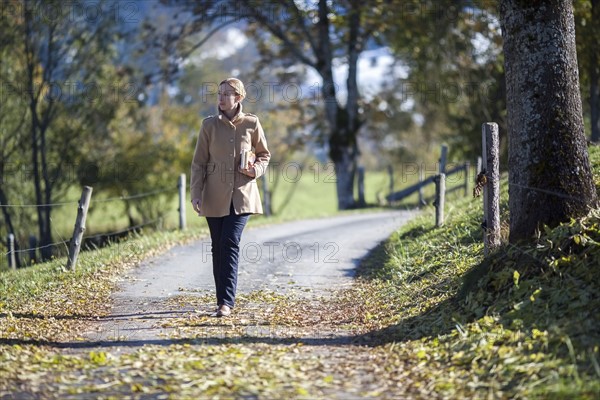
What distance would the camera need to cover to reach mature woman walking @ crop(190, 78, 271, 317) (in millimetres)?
8227

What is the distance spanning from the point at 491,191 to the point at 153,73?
21.2 m

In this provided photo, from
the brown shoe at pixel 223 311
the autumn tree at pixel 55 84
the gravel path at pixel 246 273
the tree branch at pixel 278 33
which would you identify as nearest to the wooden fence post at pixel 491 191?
the gravel path at pixel 246 273

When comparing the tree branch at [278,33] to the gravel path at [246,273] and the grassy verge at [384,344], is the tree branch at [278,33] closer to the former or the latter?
the gravel path at [246,273]

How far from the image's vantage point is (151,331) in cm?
771

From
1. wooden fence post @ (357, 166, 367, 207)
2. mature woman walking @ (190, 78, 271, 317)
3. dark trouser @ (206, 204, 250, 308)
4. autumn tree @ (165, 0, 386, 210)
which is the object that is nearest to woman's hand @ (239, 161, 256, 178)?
mature woman walking @ (190, 78, 271, 317)

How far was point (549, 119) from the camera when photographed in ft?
26.2

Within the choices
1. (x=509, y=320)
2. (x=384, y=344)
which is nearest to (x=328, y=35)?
(x=384, y=344)

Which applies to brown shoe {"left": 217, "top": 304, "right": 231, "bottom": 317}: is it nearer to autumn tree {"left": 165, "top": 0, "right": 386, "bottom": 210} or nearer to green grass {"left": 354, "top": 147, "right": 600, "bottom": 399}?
green grass {"left": 354, "top": 147, "right": 600, "bottom": 399}

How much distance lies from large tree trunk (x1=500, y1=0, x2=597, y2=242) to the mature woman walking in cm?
275

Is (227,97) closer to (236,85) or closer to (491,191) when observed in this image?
(236,85)

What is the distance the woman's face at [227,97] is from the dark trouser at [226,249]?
1.03 m

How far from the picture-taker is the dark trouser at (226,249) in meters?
8.23

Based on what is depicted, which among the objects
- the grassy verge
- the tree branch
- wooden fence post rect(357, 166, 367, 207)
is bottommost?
the grassy verge

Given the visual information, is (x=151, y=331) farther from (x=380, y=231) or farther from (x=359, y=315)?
(x=380, y=231)
